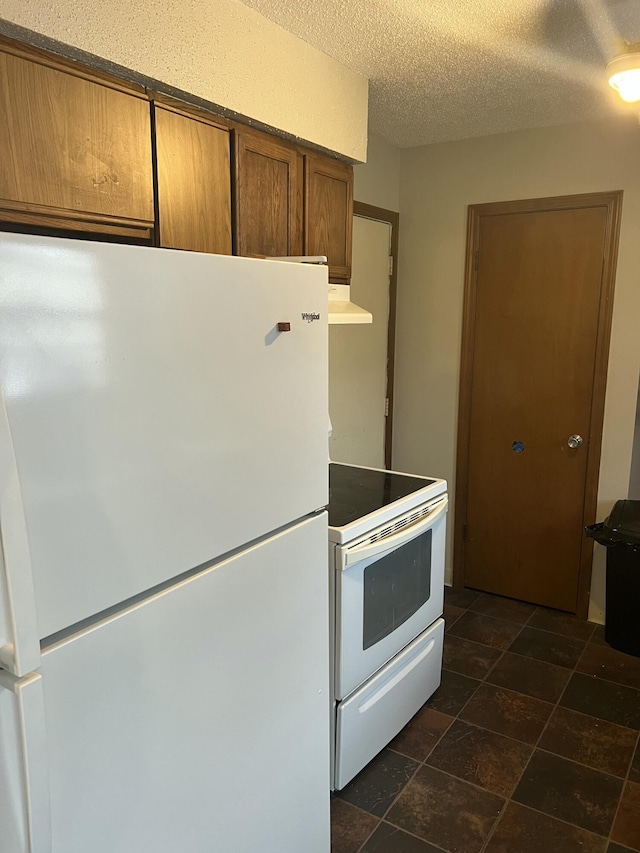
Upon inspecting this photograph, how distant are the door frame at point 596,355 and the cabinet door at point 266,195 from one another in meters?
1.46

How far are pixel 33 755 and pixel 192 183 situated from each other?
4.71 feet

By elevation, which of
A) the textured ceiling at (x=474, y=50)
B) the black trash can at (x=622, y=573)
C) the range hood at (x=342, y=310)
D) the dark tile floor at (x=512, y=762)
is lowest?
the dark tile floor at (x=512, y=762)

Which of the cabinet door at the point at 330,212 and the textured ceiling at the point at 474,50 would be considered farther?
the cabinet door at the point at 330,212

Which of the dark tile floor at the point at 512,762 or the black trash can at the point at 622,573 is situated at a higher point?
the black trash can at the point at 622,573

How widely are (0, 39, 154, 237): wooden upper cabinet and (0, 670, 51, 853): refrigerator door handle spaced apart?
3.17 ft

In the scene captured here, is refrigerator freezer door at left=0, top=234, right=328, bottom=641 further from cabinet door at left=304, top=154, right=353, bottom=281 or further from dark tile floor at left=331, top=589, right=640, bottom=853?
dark tile floor at left=331, top=589, right=640, bottom=853

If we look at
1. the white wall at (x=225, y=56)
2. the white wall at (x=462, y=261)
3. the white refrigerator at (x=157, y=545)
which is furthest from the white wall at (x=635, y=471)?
the white refrigerator at (x=157, y=545)

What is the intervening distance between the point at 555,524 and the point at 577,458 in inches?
15.0

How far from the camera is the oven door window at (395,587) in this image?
206 cm

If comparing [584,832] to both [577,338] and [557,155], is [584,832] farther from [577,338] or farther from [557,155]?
[557,155]

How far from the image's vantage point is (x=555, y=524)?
324 cm

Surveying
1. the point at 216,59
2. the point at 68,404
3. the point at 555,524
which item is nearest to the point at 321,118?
the point at 216,59

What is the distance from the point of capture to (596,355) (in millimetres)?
3002

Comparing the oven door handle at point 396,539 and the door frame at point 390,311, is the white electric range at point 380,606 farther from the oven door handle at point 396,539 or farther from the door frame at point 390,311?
the door frame at point 390,311
